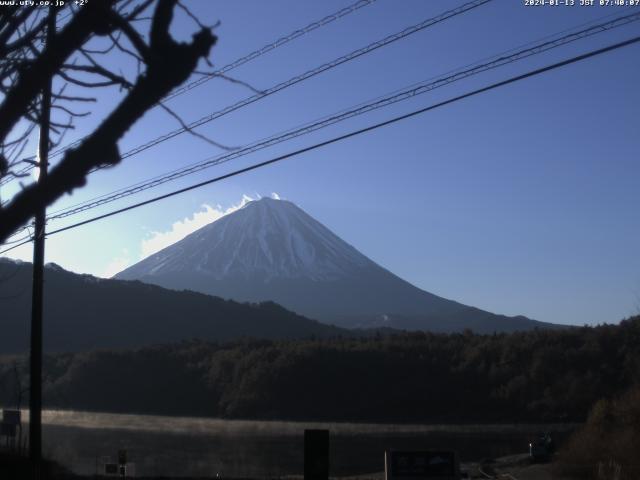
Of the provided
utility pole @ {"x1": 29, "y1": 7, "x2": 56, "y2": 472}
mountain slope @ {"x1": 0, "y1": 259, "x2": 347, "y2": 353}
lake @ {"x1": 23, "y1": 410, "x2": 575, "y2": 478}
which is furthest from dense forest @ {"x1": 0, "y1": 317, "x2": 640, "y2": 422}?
utility pole @ {"x1": 29, "y1": 7, "x2": 56, "y2": 472}

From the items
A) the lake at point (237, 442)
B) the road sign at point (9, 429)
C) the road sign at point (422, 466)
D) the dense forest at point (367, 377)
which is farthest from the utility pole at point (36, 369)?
the dense forest at point (367, 377)

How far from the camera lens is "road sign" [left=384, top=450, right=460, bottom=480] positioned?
1537 cm

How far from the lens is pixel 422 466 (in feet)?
50.6

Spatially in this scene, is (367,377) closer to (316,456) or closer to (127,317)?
(127,317)

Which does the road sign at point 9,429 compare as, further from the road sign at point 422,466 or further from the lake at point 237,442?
the road sign at point 422,466

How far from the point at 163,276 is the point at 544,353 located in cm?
13246

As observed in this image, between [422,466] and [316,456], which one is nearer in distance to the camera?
[316,456]

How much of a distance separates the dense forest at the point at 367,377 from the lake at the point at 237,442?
3962mm

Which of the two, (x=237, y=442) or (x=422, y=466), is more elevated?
(x=422, y=466)

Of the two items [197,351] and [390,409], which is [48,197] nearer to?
[390,409]

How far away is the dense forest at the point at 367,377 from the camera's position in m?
59.9

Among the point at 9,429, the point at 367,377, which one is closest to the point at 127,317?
the point at 367,377

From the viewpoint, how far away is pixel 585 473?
28.8m

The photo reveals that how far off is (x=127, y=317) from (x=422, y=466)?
99.3m
